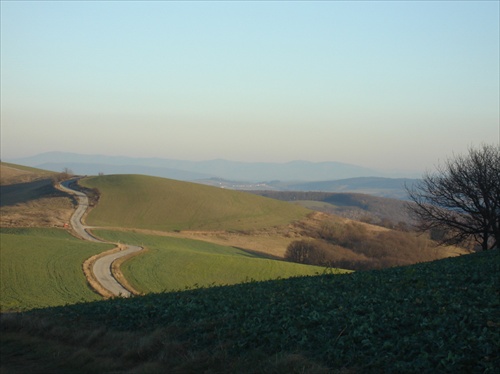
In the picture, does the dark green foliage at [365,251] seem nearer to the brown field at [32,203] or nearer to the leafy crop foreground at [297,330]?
the brown field at [32,203]

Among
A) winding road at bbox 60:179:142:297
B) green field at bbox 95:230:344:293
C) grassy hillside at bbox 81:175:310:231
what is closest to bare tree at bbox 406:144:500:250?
green field at bbox 95:230:344:293

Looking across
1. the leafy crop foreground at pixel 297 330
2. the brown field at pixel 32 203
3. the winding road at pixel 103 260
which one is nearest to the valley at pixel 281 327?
the leafy crop foreground at pixel 297 330

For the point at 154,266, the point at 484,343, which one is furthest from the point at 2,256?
the point at 484,343

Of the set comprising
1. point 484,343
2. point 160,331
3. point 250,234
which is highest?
point 484,343

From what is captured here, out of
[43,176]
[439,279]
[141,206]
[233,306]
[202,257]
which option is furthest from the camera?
[43,176]

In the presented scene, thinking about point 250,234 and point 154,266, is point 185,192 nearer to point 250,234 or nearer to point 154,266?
point 250,234

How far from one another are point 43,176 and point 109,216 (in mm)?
51952

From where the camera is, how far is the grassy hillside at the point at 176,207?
89.4 meters

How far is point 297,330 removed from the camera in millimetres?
10781

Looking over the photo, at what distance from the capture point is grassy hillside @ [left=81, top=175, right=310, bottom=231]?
89.4m

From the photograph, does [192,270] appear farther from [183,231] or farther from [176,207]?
[176,207]

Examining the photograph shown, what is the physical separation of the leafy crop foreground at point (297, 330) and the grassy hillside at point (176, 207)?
227 feet

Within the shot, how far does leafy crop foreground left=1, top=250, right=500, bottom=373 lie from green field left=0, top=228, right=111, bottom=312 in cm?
1752

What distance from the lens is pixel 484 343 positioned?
873cm
